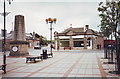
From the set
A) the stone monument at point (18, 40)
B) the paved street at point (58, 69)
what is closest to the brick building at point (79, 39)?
the stone monument at point (18, 40)

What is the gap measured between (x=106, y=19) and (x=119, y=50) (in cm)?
549

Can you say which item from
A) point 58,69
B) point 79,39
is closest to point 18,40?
point 58,69

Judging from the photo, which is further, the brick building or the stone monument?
the brick building

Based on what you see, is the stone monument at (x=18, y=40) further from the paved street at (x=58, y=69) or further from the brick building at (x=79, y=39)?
the brick building at (x=79, y=39)

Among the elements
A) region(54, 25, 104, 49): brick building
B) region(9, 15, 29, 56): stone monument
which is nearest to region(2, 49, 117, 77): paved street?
region(9, 15, 29, 56): stone monument

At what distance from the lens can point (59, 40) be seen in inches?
1913

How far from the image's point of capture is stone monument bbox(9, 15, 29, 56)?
74.1ft

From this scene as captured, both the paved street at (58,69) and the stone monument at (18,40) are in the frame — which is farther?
the stone monument at (18,40)

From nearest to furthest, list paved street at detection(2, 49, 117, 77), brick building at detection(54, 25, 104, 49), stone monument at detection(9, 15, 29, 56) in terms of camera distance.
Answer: paved street at detection(2, 49, 117, 77), stone monument at detection(9, 15, 29, 56), brick building at detection(54, 25, 104, 49)

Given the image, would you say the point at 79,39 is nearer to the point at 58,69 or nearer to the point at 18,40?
the point at 18,40

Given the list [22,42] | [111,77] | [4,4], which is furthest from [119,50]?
[22,42]

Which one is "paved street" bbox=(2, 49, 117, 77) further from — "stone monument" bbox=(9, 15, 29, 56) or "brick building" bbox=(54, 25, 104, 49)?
"brick building" bbox=(54, 25, 104, 49)

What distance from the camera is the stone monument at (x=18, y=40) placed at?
2258cm

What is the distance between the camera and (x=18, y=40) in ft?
75.2
